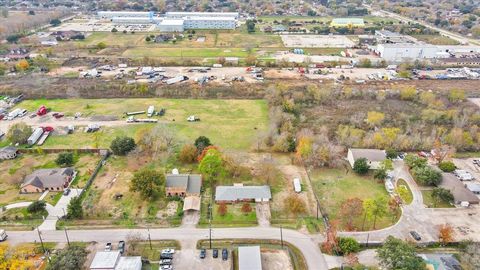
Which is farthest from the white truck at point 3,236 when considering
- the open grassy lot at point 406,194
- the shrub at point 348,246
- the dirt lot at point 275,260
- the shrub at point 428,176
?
the shrub at point 428,176

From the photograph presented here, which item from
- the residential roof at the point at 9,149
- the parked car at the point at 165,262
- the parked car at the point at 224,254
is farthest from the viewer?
the residential roof at the point at 9,149

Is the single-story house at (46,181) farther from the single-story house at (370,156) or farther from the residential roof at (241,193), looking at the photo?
the single-story house at (370,156)

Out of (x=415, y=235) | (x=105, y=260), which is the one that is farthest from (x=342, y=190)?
(x=105, y=260)

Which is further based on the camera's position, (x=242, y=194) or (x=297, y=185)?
(x=297, y=185)

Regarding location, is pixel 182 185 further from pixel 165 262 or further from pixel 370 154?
pixel 370 154

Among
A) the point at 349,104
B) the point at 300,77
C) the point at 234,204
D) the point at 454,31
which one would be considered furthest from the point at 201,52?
the point at 454,31

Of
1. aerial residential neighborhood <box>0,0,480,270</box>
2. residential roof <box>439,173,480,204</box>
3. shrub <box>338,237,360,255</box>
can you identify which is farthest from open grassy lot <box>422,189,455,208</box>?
shrub <box>338,237,360,255</box>

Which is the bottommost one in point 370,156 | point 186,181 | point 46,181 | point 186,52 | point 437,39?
point 46,181
